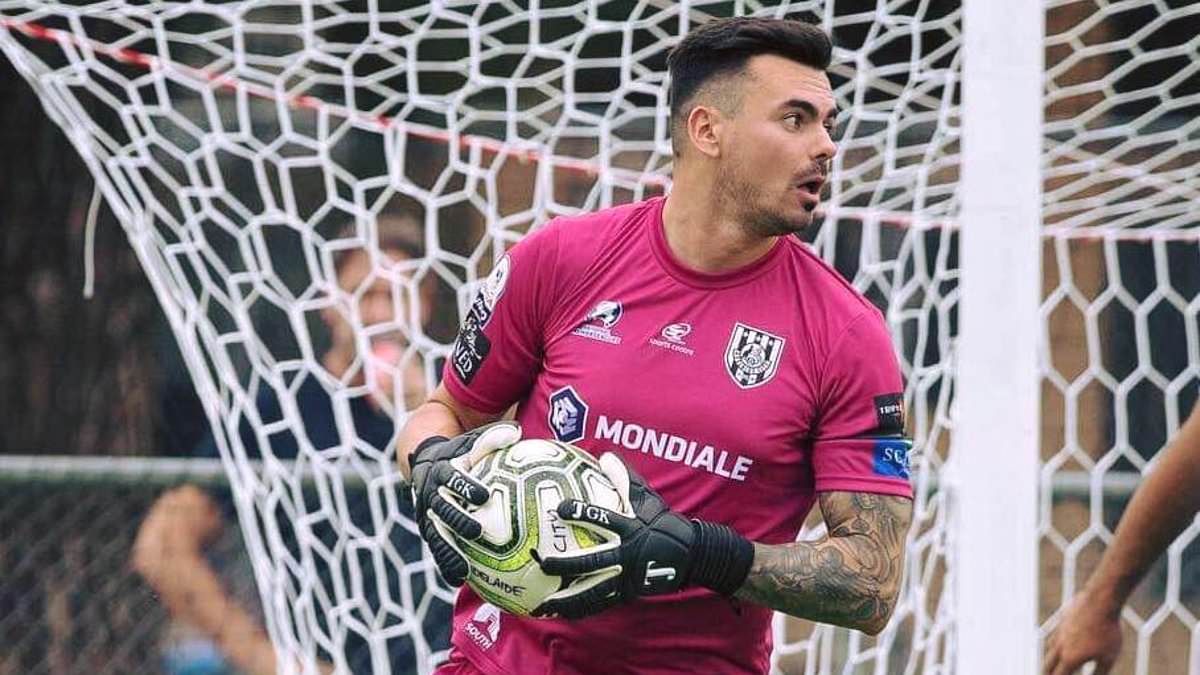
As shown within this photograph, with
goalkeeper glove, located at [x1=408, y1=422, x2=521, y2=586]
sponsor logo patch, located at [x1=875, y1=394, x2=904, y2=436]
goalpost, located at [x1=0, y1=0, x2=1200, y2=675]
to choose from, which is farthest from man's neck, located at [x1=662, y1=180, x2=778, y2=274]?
goalpost, located at [x1=0, y1=0, x2=1200, y2=675]

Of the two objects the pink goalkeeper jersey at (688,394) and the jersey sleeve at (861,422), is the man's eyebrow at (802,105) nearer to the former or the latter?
the pink goalkeeper jersey at (688,394)

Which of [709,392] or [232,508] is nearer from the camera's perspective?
[709,392]

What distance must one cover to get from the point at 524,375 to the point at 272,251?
1966 millimetres

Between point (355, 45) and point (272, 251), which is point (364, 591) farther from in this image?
point (355, 45)

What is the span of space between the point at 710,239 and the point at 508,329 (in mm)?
352

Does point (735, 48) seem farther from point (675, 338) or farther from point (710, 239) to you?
point (675, 338)

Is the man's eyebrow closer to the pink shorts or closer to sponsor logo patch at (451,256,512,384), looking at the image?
sponsor logo patch at (451,256,512,384)

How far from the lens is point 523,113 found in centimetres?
446

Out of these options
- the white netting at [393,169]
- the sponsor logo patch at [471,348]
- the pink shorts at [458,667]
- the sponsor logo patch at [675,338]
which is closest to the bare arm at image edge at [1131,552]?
the white netting at [393,169]

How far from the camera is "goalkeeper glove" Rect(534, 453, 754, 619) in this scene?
2.69 meters

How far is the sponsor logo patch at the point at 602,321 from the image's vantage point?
3.00 meters

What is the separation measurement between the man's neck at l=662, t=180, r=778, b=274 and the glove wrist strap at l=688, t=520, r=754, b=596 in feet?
1.54

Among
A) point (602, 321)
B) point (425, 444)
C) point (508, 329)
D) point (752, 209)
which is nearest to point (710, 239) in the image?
point (752, 209)

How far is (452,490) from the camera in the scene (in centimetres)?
278
